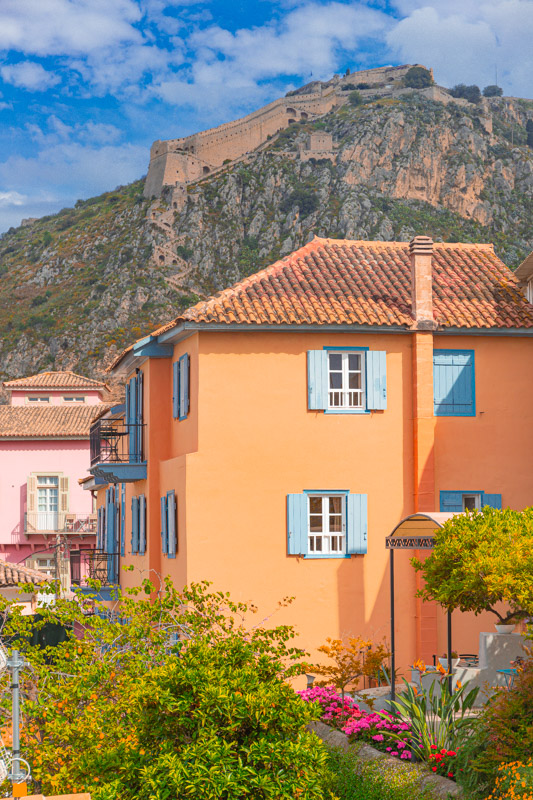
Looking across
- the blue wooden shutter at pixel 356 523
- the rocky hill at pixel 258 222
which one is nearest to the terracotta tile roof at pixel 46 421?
the blue wooden shutter at pixel 356 523

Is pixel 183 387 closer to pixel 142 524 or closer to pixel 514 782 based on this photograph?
pixel 142 524

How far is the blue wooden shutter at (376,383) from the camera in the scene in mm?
22578

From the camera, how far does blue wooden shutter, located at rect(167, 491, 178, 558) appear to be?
22266 millimetres

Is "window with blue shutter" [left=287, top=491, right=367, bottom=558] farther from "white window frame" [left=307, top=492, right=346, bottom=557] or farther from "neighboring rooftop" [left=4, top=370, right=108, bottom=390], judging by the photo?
"neighboring rooftop" [left=4, top=370, right=108, bottom=390]

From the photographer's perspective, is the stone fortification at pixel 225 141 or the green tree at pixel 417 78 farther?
the green tree at pixel 417 78

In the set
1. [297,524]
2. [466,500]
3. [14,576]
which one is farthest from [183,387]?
[466,500]

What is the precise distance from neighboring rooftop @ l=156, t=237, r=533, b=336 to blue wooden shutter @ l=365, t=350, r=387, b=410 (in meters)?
0.93

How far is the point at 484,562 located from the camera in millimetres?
14664

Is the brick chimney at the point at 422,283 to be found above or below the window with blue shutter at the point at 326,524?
above

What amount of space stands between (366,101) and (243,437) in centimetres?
14419

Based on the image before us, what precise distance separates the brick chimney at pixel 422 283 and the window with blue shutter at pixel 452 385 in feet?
2.80

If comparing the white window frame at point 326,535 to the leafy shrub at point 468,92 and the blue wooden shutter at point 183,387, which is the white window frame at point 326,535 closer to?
the blue wooden shutter at point 183,387

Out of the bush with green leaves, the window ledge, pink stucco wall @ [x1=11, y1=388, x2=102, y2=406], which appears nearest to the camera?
the bush with green leaves

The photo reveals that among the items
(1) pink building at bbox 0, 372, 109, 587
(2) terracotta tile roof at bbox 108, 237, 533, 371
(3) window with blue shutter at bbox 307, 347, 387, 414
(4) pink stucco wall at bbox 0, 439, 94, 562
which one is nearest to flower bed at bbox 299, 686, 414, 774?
(3) window with blue shutter at bbox 307, 347, 387, 414
